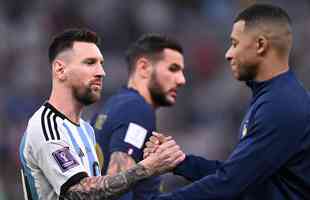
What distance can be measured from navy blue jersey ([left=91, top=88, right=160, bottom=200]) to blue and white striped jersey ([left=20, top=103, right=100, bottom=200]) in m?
1.44

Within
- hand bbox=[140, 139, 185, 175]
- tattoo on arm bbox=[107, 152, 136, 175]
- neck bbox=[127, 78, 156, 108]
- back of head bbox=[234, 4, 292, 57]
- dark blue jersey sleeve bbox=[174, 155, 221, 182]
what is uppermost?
back of head bbox=[234, 4, 292, 57]

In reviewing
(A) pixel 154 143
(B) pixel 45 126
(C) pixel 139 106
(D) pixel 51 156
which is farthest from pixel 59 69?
(C) pixel 139 106

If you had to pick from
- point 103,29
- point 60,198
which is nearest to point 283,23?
point 60,198

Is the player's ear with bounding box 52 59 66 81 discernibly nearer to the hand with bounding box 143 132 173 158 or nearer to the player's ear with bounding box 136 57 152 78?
the hand with bounding box 143 132 173 158

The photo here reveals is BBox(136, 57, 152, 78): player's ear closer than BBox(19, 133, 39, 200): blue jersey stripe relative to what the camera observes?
No

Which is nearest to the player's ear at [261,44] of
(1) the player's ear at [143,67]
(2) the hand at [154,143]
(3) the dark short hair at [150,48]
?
(2) the hand at [154,143]

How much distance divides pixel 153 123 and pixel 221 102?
20.0 feet

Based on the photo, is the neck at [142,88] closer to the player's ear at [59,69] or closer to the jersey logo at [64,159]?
the player's ear at [59,69]

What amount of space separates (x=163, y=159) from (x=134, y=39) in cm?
884

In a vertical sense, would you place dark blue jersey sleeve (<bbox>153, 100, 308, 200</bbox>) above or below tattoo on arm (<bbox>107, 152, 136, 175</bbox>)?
above

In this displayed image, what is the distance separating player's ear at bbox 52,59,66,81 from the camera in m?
5.60

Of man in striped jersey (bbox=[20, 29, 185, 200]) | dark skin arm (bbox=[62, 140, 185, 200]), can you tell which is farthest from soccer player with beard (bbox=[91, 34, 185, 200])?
dark skin arm (bbox=[62, 140, 185, 200])

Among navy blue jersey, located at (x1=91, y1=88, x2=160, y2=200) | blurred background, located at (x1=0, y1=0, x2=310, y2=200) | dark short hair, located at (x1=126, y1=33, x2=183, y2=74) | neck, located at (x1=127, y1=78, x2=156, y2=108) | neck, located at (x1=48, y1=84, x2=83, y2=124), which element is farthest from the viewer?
blurred background, located at (x1=0, y1=0, x2=310, y2=200)

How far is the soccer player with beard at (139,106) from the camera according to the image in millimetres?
6992
